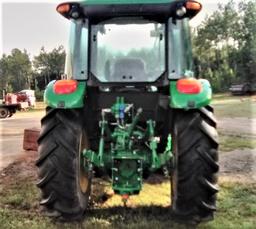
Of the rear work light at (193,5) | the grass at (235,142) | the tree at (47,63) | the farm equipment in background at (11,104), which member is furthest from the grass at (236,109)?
the tree at (47,63)

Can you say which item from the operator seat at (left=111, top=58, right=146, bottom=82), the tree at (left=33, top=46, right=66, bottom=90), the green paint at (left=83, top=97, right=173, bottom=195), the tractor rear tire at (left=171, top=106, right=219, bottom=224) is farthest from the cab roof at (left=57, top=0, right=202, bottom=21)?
the tree at (left=33, top=46, right=66, bottom=90)

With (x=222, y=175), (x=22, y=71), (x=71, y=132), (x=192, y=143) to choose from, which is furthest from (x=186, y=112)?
(x=22, y=71)

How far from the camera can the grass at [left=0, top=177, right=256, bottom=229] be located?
4.61 m

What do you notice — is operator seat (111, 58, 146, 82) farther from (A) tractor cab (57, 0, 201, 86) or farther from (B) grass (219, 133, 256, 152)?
(B) grass (219, 133, 256, 152)

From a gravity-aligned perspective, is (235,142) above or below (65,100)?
below

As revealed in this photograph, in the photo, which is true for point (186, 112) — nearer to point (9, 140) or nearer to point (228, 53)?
point (9, 140)

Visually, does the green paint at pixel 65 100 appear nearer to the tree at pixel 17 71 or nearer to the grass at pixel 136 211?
the grass at pixel 136 211

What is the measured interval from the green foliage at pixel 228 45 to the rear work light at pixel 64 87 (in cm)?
4105

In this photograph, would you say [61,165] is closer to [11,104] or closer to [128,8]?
[128,8]

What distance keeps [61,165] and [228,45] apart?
168 ft

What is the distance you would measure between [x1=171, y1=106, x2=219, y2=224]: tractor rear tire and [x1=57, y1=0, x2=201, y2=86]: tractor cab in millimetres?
566

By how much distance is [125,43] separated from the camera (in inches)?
198

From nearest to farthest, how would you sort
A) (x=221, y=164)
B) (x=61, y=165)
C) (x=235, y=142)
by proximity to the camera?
(x=61, y=165)
(x=221, y=164)
(x=235, y=142)

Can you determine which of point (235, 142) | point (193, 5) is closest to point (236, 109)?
point (235, 142)
